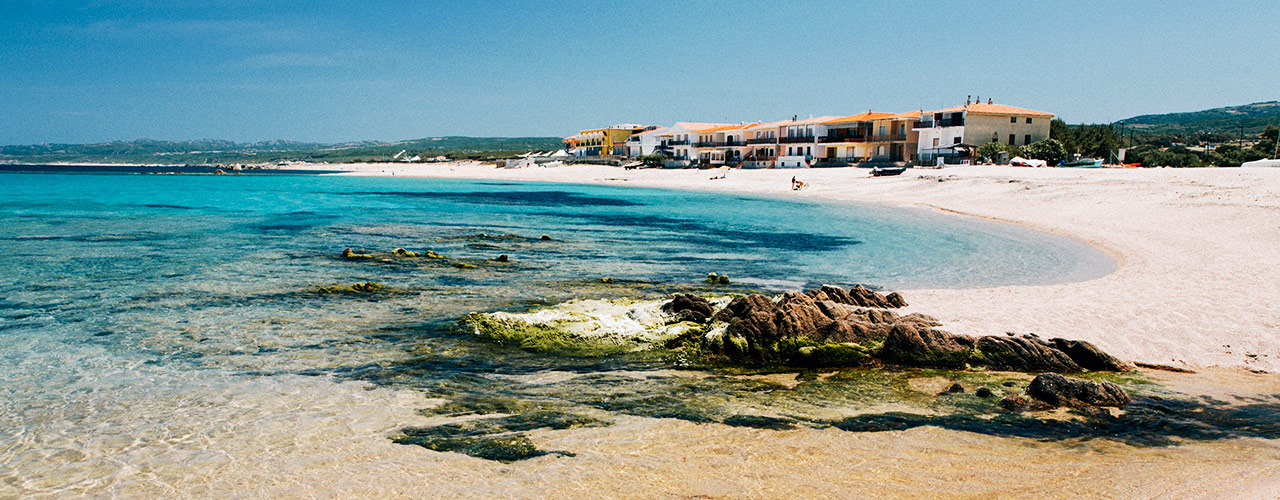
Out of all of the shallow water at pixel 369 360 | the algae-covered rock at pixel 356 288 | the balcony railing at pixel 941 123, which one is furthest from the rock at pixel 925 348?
the balcony railing at pixel 941 123

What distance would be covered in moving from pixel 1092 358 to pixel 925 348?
207 cm

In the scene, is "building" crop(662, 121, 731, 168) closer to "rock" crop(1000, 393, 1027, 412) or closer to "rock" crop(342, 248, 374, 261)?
"rock" crop(342, 248, 374, 261)

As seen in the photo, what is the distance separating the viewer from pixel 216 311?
13688mm

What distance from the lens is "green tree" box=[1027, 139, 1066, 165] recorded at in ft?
191

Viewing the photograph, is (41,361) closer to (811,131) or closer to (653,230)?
(653,230)

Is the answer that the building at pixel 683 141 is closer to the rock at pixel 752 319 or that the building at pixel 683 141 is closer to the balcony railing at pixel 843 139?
the balcony railing at pixel 843 139

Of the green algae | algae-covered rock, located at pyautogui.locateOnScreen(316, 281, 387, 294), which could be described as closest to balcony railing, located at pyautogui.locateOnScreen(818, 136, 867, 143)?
algae-covered rock, located at pyautogui.locateOnScreen(316, 281, 387, 294)

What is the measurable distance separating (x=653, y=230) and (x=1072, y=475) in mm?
25484

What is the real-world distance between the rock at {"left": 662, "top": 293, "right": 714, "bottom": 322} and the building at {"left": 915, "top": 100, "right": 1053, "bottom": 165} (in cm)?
5575

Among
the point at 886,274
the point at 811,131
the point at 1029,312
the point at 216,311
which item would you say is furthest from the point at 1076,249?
the point at 811,131

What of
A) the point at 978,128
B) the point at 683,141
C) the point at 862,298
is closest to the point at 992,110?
the point at 978,128

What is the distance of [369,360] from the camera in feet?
33.8

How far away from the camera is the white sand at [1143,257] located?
10.8 meters

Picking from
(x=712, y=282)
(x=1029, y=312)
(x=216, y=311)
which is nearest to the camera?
(x=1029, y=312)
